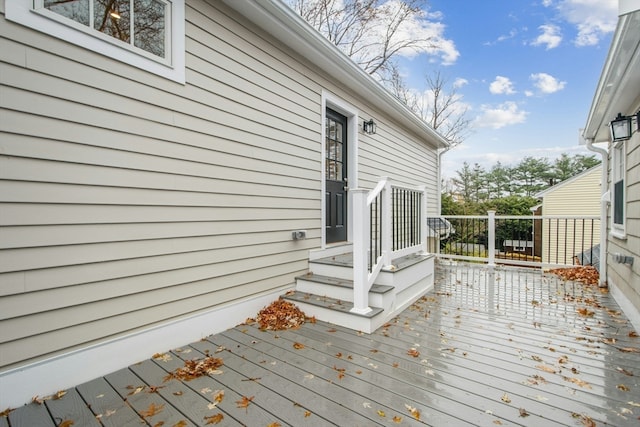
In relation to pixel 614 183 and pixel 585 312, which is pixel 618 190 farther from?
pixel 585 312

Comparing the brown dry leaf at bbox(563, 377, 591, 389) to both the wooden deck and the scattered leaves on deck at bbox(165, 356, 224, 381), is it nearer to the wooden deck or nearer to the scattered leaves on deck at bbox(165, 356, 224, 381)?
the wooden deck

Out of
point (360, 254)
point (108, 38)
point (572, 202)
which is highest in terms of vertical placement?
point (108, 38)

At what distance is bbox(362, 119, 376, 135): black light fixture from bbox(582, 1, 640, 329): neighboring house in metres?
2.90

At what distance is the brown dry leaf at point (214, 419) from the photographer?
158 centimetres

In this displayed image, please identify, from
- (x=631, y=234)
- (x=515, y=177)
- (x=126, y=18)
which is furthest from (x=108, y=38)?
(x=515, y=177)

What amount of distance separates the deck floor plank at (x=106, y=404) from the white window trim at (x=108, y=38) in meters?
2.28

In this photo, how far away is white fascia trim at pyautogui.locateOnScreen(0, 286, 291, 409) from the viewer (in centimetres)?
170

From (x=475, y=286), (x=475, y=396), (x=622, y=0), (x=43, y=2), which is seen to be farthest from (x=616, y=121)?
(x=43, y=2)

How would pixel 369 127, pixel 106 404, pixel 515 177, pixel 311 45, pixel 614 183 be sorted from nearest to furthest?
pixel 106 404, pixel 311 45, pixel 614 183, pixel 369 127, pixel 515 177

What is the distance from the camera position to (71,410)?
1.68m

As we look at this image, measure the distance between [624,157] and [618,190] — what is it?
0.45m

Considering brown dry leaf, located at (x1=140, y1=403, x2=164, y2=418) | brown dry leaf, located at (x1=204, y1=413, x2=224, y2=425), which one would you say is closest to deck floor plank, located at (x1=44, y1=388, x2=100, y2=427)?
brown dry leaf, located at (x1=140, y1=403, x2=164, y2=418)

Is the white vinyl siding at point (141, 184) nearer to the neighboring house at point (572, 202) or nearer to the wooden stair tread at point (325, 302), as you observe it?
the wooden stair tread at point (325, 302)

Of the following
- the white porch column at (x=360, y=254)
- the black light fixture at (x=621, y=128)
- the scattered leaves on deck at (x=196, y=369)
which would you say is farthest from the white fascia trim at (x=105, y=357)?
the black light fixture at (x=621, y=128)
